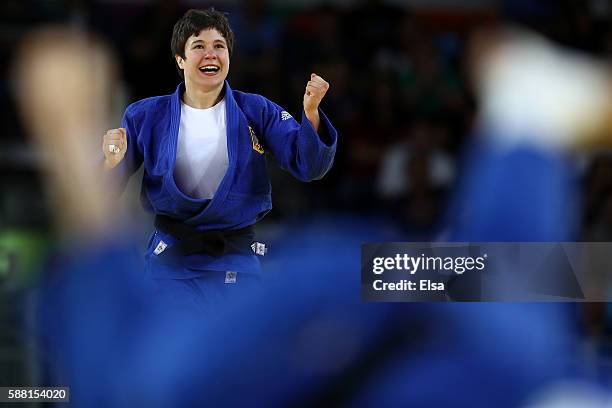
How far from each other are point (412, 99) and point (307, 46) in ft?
1.12

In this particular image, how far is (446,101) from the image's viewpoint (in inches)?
99.1

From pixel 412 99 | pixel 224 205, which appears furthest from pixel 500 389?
pixel 412 99

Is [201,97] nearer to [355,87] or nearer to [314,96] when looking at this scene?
[314,96]

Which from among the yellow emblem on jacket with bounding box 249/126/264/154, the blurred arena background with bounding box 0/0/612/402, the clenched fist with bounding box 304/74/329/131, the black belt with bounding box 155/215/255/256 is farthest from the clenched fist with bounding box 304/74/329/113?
the blurred arena background with bounding box 0/0/612/402

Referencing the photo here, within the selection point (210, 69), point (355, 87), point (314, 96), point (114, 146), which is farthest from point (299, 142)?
point (355, 87)

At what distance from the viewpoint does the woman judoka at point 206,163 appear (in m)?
1.57

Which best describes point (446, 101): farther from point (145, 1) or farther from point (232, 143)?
point (232, 143)

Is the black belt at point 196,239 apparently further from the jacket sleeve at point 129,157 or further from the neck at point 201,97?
the neck at point 201,97

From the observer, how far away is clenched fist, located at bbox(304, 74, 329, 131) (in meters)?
1.50

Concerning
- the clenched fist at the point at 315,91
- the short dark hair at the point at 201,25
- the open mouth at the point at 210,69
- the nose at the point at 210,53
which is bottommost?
the clenched fist at the point at 315,91

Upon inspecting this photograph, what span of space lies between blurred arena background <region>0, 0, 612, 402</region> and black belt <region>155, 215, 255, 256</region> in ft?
1.15

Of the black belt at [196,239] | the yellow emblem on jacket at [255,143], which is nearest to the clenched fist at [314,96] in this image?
the yellow emblem on jacket at [255,143]

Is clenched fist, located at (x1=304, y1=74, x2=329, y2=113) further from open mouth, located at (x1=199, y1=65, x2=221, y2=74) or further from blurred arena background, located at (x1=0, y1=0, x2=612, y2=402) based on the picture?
blurred arena background, located at (x1=0, y1=0, x2=612, y2=402)

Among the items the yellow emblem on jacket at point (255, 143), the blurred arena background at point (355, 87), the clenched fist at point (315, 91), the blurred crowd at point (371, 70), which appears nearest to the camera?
the clenched fist at point (315, 91)
